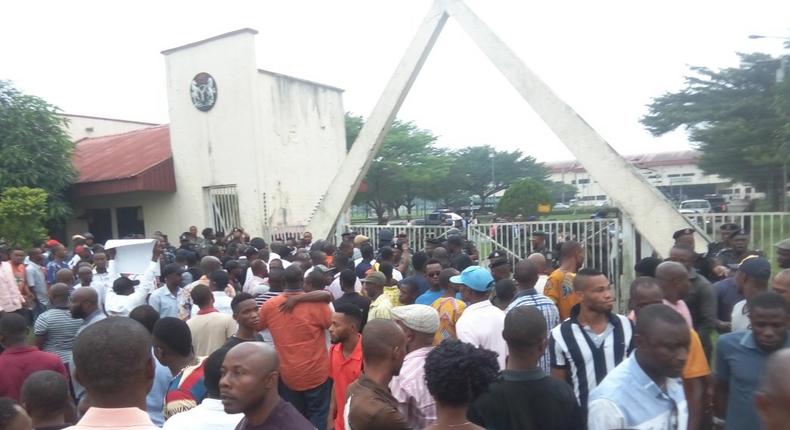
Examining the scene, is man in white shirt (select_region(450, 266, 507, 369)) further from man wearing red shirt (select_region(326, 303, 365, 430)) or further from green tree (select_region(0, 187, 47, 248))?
green tree (select_region(0, 187, 47, 248))

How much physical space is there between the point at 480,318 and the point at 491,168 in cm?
3951

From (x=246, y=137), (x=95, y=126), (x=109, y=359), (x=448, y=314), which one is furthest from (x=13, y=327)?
(x=95, y=126)

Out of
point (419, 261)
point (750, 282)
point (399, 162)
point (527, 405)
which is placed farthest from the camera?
point (399, 162)

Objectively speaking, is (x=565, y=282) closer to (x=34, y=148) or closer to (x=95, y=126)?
(x=34, y=148)

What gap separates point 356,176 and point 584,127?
4944 millimetres

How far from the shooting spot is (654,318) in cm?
262

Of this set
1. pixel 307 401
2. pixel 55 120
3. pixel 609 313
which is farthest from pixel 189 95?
pixel 609 313

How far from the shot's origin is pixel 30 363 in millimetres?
3938

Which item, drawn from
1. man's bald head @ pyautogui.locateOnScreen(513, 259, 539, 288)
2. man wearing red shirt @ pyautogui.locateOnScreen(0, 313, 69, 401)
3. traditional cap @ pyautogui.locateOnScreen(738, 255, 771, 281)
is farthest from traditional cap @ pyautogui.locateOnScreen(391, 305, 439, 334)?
traditional cap @ pyautogui.locateOnScreen(738, 255, 771, 281)

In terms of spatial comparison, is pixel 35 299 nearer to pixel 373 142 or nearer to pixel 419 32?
pixel 373 142

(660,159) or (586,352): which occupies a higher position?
(660,159)

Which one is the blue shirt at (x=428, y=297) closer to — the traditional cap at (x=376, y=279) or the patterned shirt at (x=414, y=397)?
the traditional cap at (x=376, y=279)

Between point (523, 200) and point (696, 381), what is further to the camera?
point (523, 200)

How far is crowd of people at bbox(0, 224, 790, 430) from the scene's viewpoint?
2.46m
